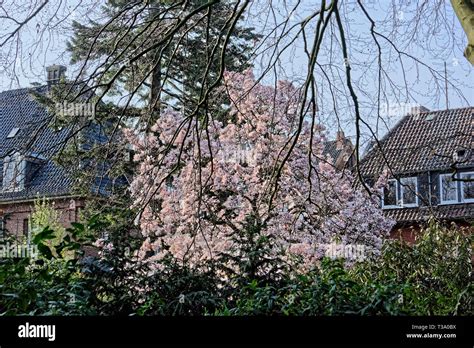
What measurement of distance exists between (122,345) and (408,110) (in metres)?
1.69

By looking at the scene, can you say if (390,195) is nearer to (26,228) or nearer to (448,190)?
(448,190)

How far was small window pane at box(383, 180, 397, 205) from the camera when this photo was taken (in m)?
3.54

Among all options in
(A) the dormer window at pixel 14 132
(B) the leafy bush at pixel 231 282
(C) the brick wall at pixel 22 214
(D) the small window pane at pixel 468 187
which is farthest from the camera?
(D) the small window pane at pixel 468 187

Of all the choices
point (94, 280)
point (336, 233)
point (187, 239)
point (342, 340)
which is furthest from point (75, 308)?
point (336, 233)

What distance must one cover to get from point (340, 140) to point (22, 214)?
56.4 inches

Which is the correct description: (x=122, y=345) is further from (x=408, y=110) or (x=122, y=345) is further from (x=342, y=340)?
(x=408, y=110)

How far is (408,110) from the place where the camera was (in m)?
3.09

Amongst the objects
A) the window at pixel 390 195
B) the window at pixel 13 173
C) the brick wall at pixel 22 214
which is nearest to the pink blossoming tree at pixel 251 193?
the window at pixel 390 195

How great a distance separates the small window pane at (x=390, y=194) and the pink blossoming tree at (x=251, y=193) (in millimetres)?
89

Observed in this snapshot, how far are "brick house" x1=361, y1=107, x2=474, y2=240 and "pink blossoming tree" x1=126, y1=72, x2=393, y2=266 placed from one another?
0.61ft

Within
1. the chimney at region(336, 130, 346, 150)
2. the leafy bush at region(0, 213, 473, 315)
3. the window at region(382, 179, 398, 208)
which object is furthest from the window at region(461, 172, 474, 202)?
the chimney at region(336, 130, 346, 150)

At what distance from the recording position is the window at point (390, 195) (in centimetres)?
356

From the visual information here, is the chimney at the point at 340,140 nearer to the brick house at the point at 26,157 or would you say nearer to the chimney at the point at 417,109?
the chimney at the point at 417,109

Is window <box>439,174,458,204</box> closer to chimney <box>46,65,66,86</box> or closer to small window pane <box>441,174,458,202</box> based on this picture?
small window pane <box>441,174,458,202</box>
